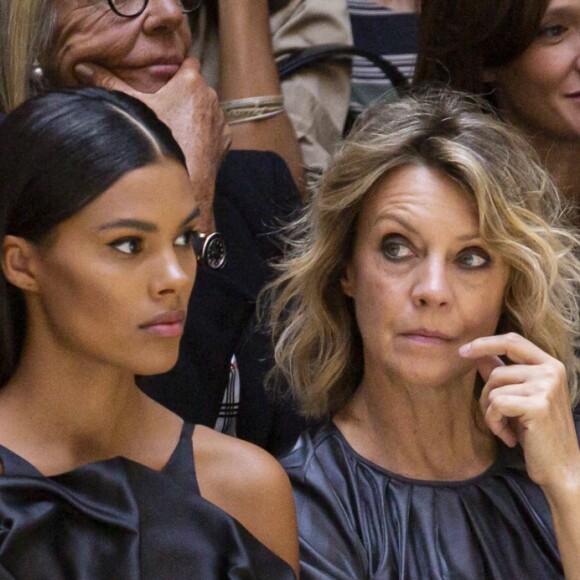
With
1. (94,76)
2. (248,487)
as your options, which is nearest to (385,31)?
(94,76)

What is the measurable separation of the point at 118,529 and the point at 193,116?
838 millimetres

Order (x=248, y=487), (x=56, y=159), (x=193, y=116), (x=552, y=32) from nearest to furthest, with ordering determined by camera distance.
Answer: (x=56, y=159) < (x=248, y=487) < (x=193, y=116) < (x=552, y=32)

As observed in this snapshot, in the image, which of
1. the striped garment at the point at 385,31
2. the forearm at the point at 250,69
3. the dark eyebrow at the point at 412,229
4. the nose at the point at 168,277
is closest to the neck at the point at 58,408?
the nose at the point at 168,277

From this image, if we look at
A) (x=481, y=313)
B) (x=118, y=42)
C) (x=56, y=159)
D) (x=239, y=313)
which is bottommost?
(x=239, y=313)

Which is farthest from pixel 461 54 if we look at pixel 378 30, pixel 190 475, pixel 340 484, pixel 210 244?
pixel 190 475

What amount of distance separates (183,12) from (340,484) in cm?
80

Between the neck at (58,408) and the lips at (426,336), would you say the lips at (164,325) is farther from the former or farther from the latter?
the lips at (426,336)

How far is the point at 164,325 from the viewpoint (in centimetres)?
153

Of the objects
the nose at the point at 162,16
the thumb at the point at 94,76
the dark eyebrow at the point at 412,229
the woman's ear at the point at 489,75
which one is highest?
the nose at the point at 162,16

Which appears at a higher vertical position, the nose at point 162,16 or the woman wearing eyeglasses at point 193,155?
the nose at point 162,16

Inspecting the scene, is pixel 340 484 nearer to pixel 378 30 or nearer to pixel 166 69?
pixel 166 69

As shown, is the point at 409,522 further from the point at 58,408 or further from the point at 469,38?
the point at 469,38

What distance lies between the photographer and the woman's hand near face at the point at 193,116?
213 centimetres

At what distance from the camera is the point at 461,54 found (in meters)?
2.33
